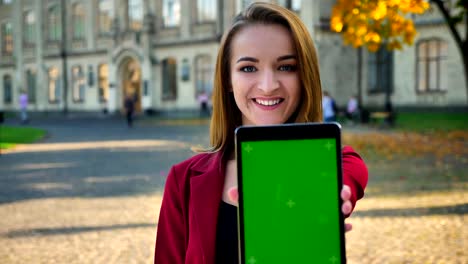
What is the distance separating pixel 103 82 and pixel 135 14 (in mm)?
6327

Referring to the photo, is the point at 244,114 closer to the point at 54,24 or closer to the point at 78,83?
the point at 78,83

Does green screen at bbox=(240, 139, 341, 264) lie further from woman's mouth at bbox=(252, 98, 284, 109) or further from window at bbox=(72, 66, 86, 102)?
window at bbox=(72, 66, 86, 102)

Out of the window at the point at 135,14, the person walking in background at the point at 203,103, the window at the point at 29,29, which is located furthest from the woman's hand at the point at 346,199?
the window at the point at 29,29

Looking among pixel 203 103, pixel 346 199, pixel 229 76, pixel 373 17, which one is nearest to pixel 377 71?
pixel 203 103

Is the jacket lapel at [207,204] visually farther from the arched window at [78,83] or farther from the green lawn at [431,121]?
the arched window at [78,83]

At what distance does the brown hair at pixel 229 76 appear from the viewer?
1.66 m

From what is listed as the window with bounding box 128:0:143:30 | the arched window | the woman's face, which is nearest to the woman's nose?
the woman's face

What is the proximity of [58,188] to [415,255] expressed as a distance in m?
6.33

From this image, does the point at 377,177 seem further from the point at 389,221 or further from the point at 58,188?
the point at 58,188

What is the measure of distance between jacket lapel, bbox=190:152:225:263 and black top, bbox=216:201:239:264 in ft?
0.11

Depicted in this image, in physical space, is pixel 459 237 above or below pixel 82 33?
below

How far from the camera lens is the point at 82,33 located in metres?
46.7

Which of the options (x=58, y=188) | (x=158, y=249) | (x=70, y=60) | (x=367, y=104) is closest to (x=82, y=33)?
(x=70, y=60)

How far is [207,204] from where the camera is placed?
1.69 meters
